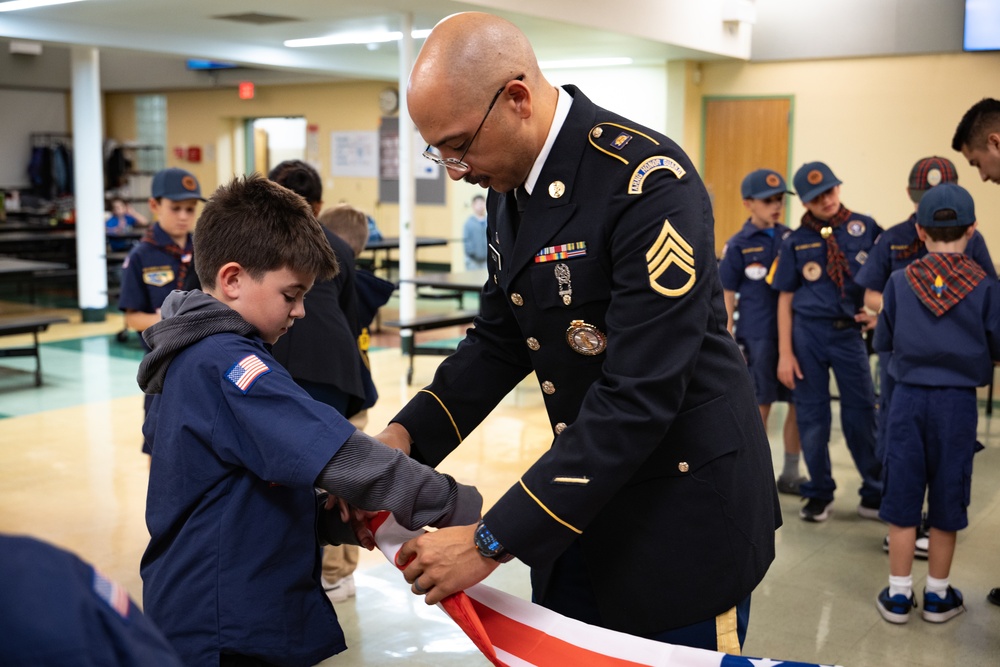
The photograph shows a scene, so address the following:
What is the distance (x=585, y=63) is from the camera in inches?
475

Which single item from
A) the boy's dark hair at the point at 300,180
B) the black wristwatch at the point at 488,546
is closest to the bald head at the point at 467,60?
the black wristwatch at the point at 488,546

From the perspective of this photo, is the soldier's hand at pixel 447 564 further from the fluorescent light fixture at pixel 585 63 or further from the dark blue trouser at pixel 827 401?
the fluorescent light fixture at pixel 585 63

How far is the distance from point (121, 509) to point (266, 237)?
Result: 3471mm

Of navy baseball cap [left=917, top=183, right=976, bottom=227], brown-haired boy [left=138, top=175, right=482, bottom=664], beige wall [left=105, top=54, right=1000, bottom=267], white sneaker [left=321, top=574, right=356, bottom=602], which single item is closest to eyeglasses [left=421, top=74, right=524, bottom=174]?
brown-haired boy [left=138, top=175, right=482, bottom=664]

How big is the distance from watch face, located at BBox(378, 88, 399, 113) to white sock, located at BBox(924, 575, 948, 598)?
12.0 metres

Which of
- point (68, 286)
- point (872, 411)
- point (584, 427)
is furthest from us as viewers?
point (68, 286)

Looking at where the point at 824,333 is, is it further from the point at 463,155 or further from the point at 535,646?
the point at 463,155

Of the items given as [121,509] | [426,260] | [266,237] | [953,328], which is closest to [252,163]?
[426,260]

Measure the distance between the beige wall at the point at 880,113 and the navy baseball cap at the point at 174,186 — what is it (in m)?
7.90

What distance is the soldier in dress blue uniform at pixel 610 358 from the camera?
1453mm

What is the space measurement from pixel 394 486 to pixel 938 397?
2.63 m

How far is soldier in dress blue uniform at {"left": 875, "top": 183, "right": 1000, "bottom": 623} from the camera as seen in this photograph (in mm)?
3527

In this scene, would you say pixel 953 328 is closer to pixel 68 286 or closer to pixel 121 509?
pixel 121 509

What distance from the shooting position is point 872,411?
A: 467 centimetres
